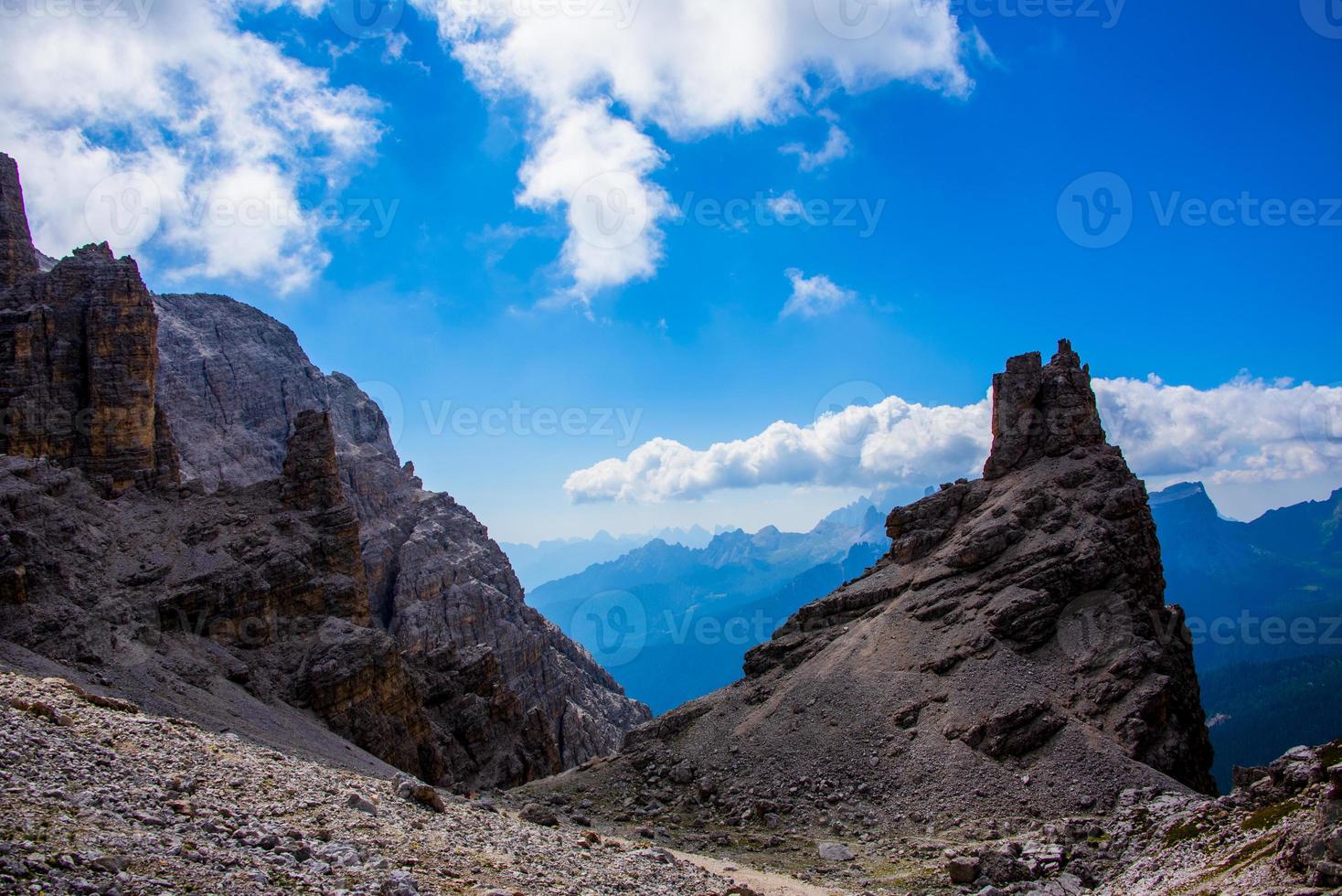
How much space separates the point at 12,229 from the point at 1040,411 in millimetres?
113451

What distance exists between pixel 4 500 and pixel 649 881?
65198mm

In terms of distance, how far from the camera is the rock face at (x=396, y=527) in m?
144

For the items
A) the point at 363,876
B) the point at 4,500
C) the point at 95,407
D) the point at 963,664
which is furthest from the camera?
the point at 95,407

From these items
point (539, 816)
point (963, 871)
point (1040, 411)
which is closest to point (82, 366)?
point (539, 816)

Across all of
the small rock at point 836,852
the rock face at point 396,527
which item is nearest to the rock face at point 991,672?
the small rock at point 836,852

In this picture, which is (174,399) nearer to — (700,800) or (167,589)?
(167,589)

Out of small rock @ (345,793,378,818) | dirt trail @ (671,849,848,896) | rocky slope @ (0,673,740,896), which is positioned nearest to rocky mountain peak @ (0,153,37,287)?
rocky slope @ (0,673,740,896)

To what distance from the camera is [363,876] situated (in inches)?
922

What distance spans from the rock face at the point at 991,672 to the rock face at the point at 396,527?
5629 cm

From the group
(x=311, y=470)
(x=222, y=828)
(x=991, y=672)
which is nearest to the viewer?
(x=222, y=828)

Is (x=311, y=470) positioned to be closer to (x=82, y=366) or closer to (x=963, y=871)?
(x=82, y=366)

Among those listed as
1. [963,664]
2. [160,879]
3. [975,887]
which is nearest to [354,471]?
[963,664]

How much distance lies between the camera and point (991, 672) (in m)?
71.4

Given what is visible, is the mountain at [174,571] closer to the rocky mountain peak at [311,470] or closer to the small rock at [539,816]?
the rocky mountain peak at [311,470]
